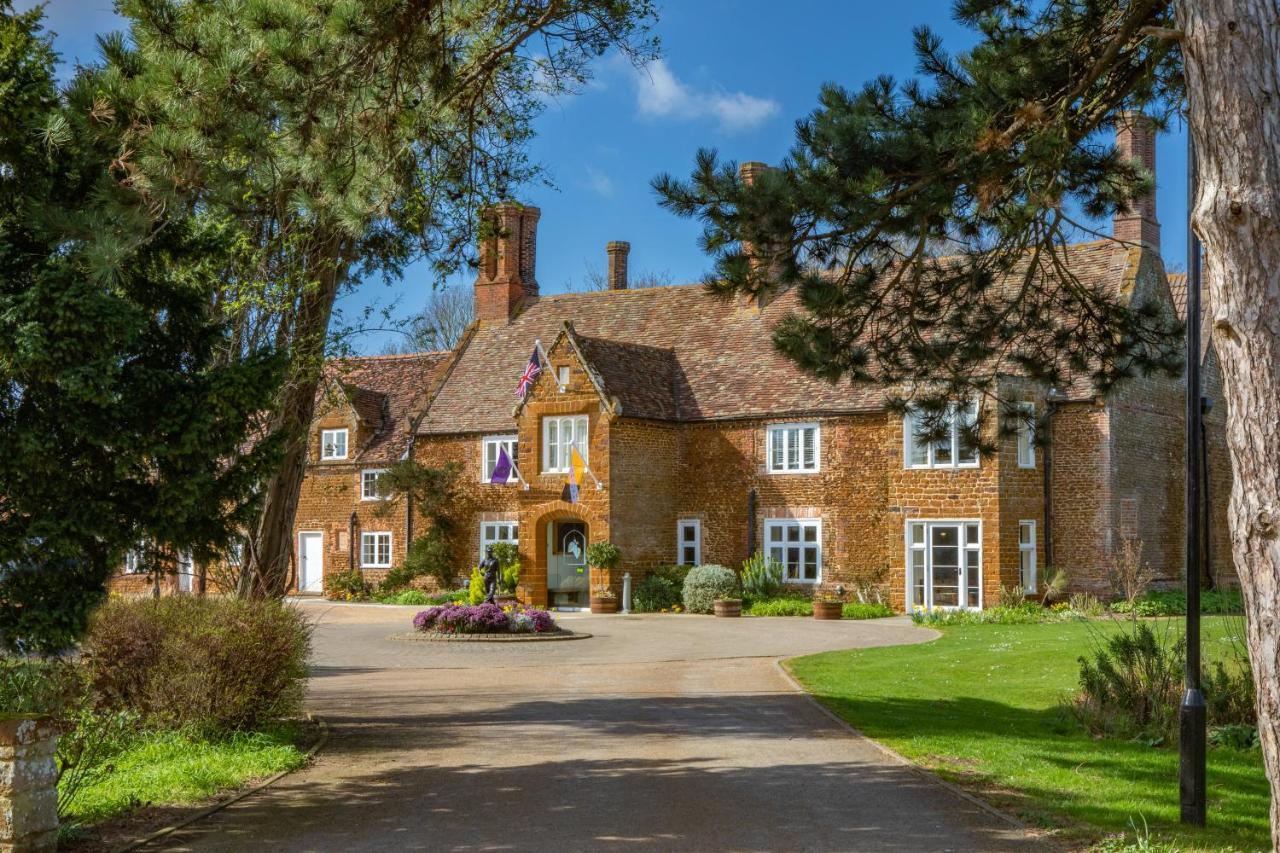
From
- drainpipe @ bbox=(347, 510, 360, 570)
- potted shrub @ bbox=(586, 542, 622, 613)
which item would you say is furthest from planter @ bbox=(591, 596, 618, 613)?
drainpipe @ bbox=(347, 510, 360, 570)

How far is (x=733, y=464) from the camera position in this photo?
34.2m

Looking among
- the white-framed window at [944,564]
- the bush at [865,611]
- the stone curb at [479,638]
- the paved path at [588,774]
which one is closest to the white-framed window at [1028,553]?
the white-framed window at [944,564]

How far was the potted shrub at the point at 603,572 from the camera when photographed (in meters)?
32.9

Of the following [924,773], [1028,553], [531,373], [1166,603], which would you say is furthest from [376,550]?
[924,773]

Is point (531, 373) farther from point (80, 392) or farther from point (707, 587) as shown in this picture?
point (80, 392)

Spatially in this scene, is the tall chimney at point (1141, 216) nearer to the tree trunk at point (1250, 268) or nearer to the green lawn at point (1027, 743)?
the green lawn at point (1027, 743)

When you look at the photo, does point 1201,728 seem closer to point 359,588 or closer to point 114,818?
point 114,818

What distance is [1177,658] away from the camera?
13.9 meters

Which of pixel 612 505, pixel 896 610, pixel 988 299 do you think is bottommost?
pixel 896 610

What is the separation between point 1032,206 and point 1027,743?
519 cm

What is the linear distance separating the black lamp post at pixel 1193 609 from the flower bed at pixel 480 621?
1685cm

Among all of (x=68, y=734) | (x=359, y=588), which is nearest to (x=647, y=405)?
(x=359, y=588)

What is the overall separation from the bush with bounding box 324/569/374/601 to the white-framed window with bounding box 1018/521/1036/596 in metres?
19.0

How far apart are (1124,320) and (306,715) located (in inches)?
377
